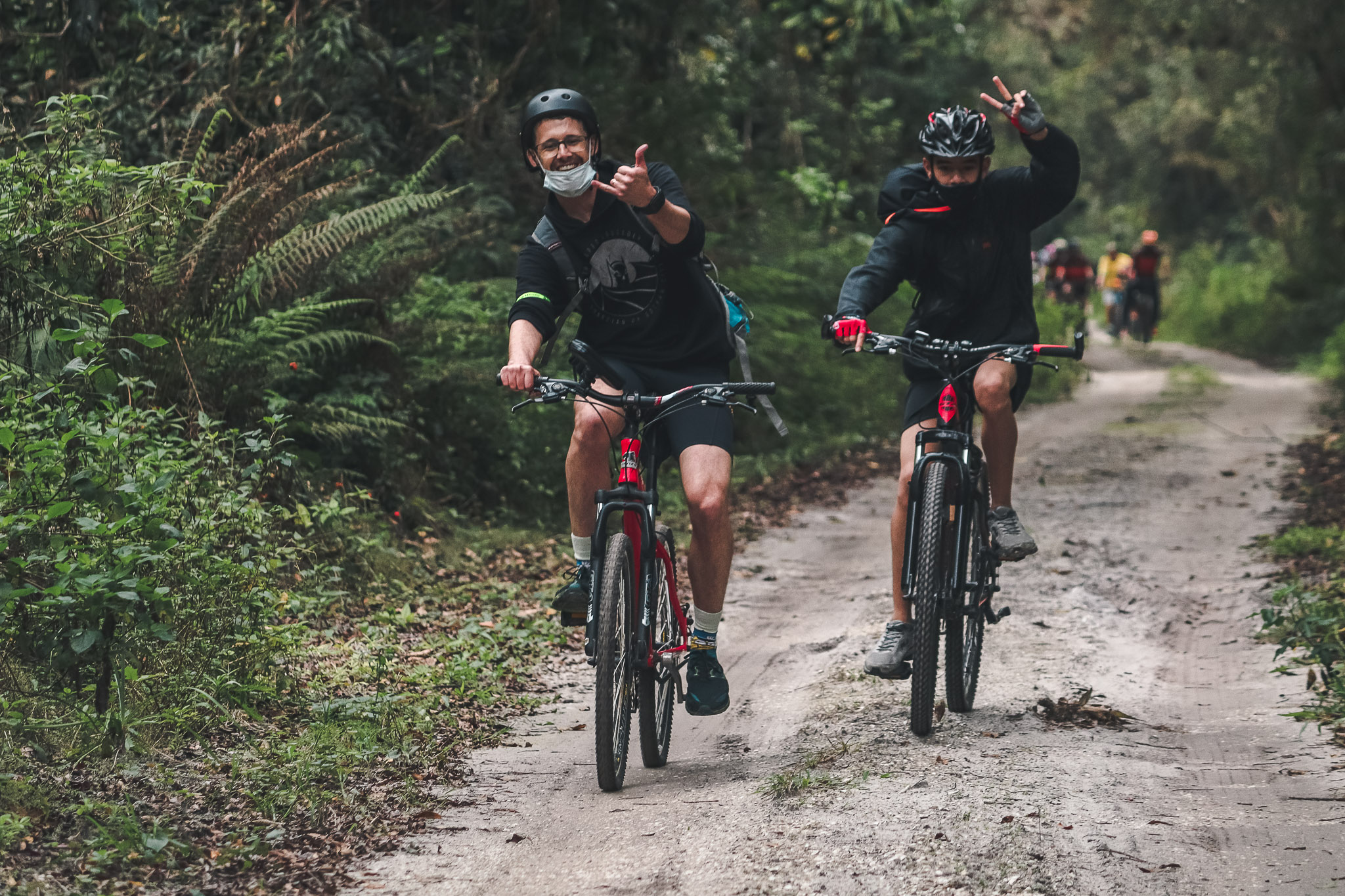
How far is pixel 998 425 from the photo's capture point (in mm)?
5426

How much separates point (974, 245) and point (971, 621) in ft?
5.17

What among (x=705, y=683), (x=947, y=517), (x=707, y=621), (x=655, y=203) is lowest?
(x=705, y=683)

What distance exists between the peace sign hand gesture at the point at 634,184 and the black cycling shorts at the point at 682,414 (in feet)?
2.33

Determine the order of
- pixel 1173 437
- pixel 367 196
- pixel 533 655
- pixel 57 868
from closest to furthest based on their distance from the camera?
pixel 57 868
pixel 533 655
pixel 367 196
pixel 1173 437

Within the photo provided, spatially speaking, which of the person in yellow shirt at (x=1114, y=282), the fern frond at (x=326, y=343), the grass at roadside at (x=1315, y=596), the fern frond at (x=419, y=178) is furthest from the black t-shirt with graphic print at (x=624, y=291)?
the person in yellow shirt at (x=1114, y=282)

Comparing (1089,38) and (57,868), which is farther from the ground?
(1089,38)

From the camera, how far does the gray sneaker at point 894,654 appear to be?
5098 mm

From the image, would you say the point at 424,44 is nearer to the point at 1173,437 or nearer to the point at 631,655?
the point at 631,655

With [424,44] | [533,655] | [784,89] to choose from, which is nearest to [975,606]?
[533,655]

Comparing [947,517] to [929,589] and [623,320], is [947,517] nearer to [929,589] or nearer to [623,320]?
[929,589]

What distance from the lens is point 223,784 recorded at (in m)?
4.34

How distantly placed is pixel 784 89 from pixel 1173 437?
735 cm

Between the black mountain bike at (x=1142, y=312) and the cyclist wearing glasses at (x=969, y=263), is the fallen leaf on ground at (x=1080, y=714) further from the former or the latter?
the black mountain bike at (x=1142, y=312)

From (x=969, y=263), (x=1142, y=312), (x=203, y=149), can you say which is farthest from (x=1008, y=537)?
(x=1142, y=312)
